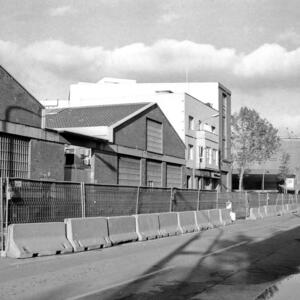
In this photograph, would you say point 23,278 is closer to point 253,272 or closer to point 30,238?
point 30,238

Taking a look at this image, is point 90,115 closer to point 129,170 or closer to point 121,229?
point 129,170

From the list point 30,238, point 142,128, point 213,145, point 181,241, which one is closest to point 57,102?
point 213,145

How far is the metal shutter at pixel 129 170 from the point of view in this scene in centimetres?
3466

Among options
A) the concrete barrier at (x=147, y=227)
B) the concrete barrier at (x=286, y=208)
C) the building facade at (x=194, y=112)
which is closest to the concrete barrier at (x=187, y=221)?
the concrete barrier at (x=147, y=227)

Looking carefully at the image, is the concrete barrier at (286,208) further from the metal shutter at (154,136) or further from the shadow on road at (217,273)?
the shadow on road at (217,273)

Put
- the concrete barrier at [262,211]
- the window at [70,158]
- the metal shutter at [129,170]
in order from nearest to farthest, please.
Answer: the window at [70,158]
the metal shutter at [129,170]
the concrete barrier at [262,211]

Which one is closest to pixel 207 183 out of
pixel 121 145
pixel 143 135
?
pixel 143 135

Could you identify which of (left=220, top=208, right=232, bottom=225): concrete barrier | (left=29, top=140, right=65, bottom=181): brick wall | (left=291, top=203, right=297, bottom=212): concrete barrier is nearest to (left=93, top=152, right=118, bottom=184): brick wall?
(left=29, top=140, right=65, bottom=181): brick wall

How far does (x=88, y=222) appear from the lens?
1506 cm

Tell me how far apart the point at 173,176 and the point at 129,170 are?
8559 mm

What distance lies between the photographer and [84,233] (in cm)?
1488

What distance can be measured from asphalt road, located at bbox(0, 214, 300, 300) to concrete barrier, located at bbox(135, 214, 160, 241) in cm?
119

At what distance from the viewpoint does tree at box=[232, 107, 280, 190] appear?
188ft

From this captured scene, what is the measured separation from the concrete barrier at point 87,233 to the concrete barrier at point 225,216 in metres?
12.9
